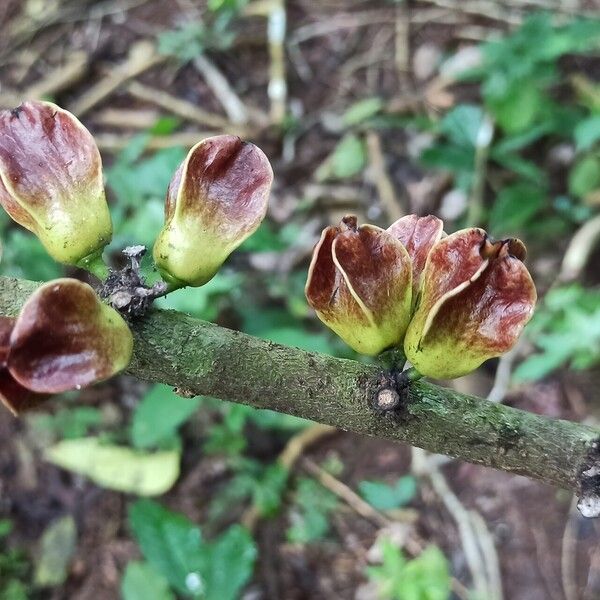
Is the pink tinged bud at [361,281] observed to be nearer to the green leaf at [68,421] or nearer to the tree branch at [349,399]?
the tree branch at [349,399]

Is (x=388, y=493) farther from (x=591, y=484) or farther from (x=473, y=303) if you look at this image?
(x=473, y=303)

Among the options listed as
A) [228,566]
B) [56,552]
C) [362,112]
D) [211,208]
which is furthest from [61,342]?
[362,112]

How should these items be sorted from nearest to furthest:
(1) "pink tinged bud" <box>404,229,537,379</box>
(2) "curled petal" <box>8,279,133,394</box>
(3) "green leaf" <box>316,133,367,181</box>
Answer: (2) "curled petal" <box>8,279,133,394</box> < (1) "pink tinged bud" <box>404,229,537,379</box> < (3) "green leaf" <box>316,133,367,181</box>

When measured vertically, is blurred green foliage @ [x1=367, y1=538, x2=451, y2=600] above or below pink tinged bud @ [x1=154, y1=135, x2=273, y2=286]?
below

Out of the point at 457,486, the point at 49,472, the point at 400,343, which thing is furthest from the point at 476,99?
the point at 400,343

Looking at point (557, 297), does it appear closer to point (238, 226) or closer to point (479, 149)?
point (479, 149)

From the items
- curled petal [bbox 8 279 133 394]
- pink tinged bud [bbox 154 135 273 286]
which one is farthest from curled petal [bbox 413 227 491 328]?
curled petal [bbox 8 279 133 394]

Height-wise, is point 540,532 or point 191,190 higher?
point 191,190

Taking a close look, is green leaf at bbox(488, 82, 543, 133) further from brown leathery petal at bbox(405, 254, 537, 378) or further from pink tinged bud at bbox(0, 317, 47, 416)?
pink tinged bud at bbox(0, 317, 47, 416)

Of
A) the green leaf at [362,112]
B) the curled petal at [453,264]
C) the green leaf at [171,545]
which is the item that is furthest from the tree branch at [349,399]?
the green leaf at [362,112]
